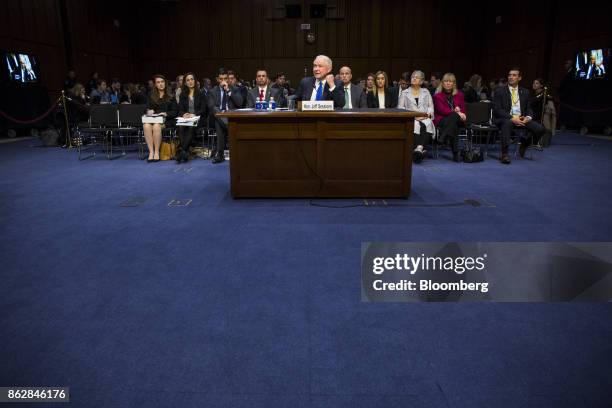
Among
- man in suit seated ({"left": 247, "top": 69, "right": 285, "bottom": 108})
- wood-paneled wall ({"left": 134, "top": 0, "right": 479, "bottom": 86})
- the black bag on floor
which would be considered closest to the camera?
the black bag on floor

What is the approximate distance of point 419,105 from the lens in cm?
636

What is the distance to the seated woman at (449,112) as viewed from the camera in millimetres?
6359

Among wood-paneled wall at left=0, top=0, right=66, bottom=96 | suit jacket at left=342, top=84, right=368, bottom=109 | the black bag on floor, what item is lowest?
the black bag on floor

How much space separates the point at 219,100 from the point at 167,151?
48.3 inches

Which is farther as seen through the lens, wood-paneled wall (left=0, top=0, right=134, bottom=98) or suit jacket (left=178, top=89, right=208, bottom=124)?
wood-paneled wall (left=0, top=0, right=134, bottom=98)

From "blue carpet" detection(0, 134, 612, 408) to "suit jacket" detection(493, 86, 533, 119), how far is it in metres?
2.65

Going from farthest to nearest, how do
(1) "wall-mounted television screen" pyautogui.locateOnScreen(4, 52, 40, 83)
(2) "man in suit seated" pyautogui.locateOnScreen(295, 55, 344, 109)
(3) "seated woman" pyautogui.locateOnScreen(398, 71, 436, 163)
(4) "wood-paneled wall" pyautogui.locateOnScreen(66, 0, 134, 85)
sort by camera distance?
(4) "wood-paneled wall" pyautogui.locateOnScreen(66, 0, 134, 85)
(1) "wall-mounted television screen" pyautogui.locateOnScreen(4, 52, 40, 83)
(3) "seated woman" pyautogui.locateOnScreen(398, 71, 436, 163)
(2) "man in suit seated" pyautogui.locateOnScreen(295, 55, 344, 109)

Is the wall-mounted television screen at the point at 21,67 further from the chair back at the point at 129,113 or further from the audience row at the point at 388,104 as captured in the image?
the audience row at the point at 388,104

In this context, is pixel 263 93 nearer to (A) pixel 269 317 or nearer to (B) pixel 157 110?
(B) pixel 157 110

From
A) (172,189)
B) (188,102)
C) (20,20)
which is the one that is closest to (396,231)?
(172,189)

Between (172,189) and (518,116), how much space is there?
16.9 ft

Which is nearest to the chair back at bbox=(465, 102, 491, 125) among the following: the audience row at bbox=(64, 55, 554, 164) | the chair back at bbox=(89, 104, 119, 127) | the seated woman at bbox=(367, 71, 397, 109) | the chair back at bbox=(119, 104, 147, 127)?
the audience row at bbox=(64, 55, 554, 164)

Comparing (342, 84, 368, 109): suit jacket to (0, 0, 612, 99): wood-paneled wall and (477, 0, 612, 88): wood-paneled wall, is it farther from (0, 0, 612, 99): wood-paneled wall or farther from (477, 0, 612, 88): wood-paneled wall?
(0, 0, 612, 99): wood-paneled wall

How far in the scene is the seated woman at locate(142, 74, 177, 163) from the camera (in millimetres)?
6593
